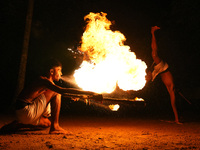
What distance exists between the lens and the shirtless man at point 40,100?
16.7 feet

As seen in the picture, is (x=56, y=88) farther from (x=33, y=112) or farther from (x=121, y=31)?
(x=121, y=31)

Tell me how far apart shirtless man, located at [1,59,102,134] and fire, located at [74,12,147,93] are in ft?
3.96

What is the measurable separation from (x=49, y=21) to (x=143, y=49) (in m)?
5.69

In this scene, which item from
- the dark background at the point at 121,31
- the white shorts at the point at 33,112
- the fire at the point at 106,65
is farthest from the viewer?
the dark background at the point at 121,31

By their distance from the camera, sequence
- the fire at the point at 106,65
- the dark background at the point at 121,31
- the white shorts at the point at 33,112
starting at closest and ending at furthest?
the white shorts at the point at 33,112
the fire at the point at 106,65
the dark background at the point at 121,31

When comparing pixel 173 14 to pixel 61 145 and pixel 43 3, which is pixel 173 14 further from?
pixel 61 145

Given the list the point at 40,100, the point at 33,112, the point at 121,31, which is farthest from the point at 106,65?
the point at 121,31

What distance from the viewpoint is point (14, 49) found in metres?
13.8

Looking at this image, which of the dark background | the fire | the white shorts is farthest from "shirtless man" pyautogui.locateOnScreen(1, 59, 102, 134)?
the dark background

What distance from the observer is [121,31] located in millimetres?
14367

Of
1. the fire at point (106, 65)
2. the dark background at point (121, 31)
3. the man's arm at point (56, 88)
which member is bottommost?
the man's arm at point (56, 88)

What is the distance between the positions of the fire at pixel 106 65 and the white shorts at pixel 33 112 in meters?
1.48

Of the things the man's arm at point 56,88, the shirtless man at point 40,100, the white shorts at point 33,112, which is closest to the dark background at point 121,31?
the shirtless man at point 40,100

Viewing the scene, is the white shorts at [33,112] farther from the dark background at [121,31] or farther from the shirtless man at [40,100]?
the dark background at [121,31]
